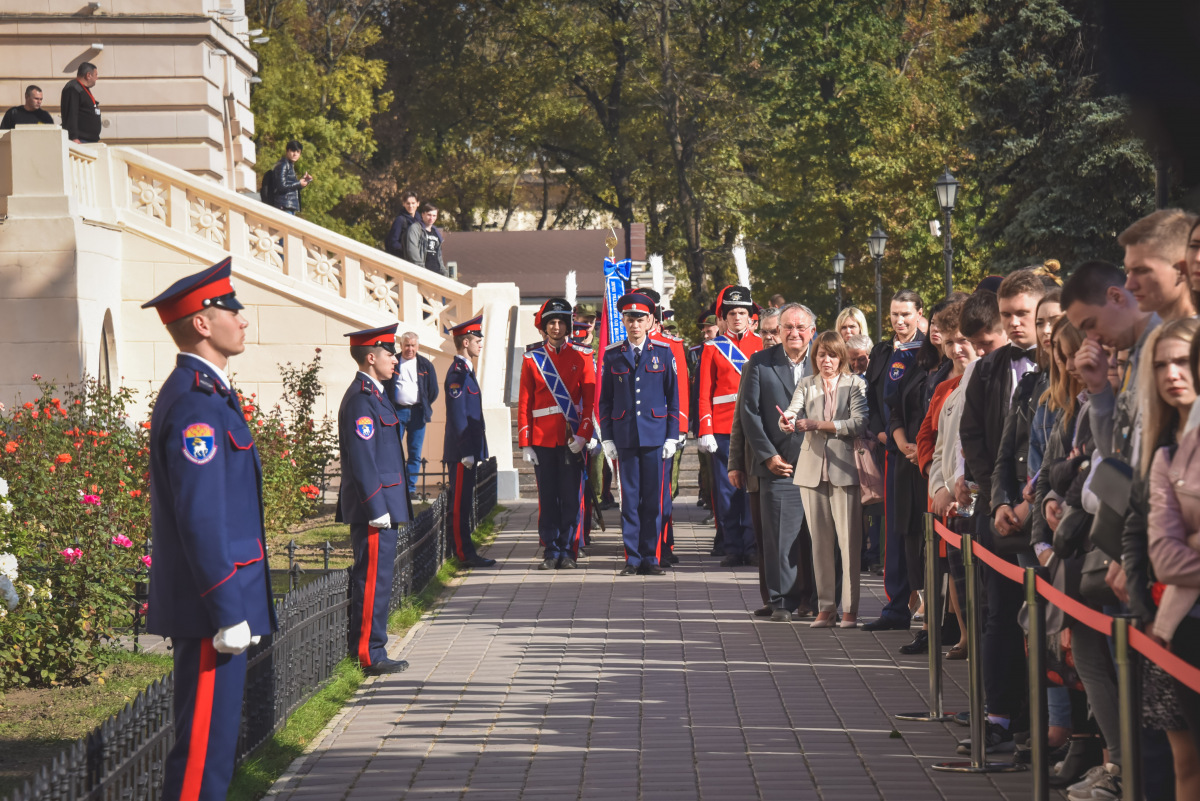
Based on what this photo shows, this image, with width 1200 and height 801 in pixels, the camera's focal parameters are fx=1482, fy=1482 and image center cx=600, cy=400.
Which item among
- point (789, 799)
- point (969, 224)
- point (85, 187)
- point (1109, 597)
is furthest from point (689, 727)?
point (969, 224)

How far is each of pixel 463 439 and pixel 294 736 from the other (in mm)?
6985

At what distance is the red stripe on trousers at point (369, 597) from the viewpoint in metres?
8.81

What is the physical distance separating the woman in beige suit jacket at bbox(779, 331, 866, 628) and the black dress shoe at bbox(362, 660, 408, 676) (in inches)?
118

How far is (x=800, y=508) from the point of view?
10.7 meters

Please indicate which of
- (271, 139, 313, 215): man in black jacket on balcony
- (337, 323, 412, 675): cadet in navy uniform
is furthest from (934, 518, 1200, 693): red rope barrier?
(271, 139, 313, 215): man in black jacket on balcony

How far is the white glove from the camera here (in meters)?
5.17

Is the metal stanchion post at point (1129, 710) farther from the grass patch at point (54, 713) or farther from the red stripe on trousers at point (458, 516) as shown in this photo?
the red stripe on trousers at point (458, 516)

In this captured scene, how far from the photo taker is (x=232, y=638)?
17.0 ft

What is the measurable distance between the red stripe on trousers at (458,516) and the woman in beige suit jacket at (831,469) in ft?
13.9

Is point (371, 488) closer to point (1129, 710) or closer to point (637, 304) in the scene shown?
point (637, 304)

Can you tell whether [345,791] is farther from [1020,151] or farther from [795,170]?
[795,170]

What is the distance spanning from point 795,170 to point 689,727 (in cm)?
4001

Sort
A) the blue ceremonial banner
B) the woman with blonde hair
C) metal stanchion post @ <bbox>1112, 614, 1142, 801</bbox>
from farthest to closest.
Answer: the blue ceremonial banner, the woman with blonde hair, metal stanchion post @ <bbox>1112, 614, 1142, 801</bbox>

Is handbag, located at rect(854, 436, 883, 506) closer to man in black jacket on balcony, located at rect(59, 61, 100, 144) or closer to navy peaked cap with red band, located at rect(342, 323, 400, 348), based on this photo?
navy peaked cap with red band, located at rect(342, 323, 400, 348)
